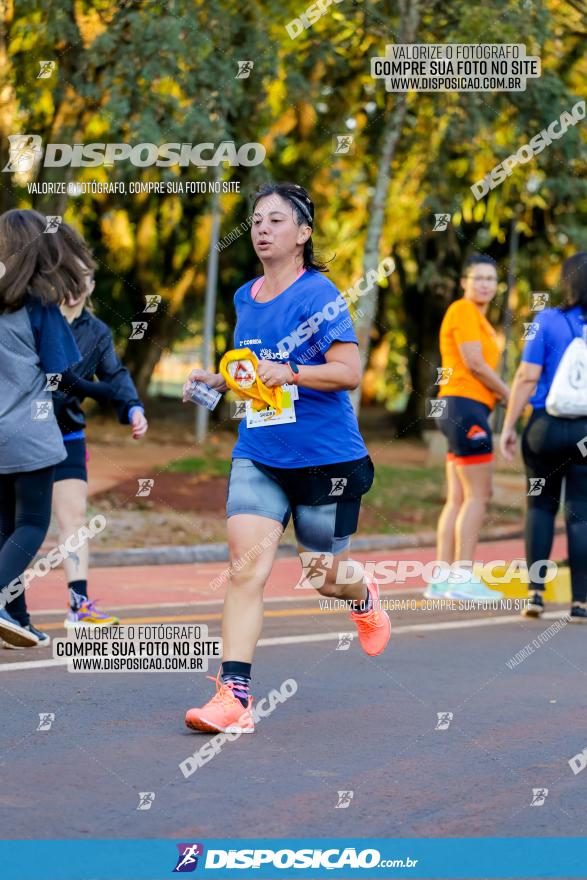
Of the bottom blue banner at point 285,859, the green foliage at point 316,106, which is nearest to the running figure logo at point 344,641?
the bottom blue banner at point 285,859

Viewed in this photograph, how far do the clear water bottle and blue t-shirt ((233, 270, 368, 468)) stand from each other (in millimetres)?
193

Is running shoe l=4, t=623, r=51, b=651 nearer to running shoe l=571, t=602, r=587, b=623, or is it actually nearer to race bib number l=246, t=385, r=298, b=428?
race bib number l=246, t=385, r=298, b=428

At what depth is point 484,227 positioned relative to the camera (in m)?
26.5

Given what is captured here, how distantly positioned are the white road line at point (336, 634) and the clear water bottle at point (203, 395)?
169 centimetres

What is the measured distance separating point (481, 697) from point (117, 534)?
22.4 ft

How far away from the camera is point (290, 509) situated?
19.3 feet

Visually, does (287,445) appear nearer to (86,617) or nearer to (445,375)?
(86,617)

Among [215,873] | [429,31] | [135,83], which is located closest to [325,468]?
[215,873]

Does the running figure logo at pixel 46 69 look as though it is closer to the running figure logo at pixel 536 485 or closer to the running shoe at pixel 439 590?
the running shoe at pixel 439 590

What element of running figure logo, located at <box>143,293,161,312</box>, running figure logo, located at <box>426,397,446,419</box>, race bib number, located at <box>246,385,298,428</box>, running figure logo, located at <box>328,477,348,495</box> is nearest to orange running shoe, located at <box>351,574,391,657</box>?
running figure logo, located at <box>328,477,348,495</box>

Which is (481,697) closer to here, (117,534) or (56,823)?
(56,823)

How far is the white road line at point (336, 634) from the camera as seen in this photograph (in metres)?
6.72

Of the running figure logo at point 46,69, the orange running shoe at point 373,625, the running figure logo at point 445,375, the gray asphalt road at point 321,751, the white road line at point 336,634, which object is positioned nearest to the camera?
the gray asphalt road at point 321,751

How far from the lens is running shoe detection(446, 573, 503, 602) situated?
370 inches
